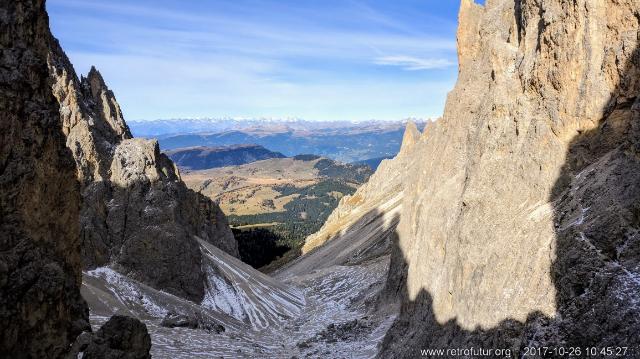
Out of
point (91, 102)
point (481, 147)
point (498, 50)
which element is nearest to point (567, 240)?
point (481, 147)

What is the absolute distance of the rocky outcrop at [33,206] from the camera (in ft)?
58.2

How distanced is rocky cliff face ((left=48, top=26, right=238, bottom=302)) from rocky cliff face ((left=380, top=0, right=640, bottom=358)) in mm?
34437

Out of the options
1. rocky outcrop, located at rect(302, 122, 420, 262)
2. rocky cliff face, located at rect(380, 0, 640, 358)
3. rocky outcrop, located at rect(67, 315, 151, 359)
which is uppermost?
rocky cliff face, located at rect(380, 0, 640, 358)

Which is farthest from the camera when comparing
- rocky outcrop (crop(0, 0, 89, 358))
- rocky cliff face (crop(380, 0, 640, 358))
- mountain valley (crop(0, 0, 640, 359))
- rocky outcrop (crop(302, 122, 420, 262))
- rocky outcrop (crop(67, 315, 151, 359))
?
rocky outcrop (crop(302, 122, 420, 262))

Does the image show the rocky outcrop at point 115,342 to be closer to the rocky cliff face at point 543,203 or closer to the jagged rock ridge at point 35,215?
the jagged rock ridge at point 35,215

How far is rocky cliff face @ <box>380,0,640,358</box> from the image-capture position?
16156 millimetres

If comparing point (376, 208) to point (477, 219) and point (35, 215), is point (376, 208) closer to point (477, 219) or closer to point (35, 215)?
point (477, 219)

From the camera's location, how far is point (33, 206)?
63.2ft

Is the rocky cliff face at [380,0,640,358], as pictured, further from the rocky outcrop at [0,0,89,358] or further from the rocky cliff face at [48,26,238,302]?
the rocky cliff face at [48,26,238,302]

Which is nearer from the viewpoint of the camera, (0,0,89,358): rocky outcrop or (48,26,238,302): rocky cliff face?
(0,0,89,358): rocky outcrop

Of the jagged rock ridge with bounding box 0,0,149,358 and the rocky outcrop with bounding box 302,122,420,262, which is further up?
the jagged rock ridge with bounding box 0,0,149,358

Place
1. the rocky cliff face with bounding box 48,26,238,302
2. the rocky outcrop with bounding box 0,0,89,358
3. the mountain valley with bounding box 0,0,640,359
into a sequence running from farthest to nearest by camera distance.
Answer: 1. the rocky cliff face with bounding box 48,26,238,302
2. the rocky outcrop with bounding box 0,0,89,358
3. the mountain valley with bounding box 0,0,640,359

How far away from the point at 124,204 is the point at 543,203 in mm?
55101

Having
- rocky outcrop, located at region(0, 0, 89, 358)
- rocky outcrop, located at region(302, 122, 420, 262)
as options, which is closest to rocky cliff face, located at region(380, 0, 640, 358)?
rocky outcrop, located at region(0, 0, 89, 358)
